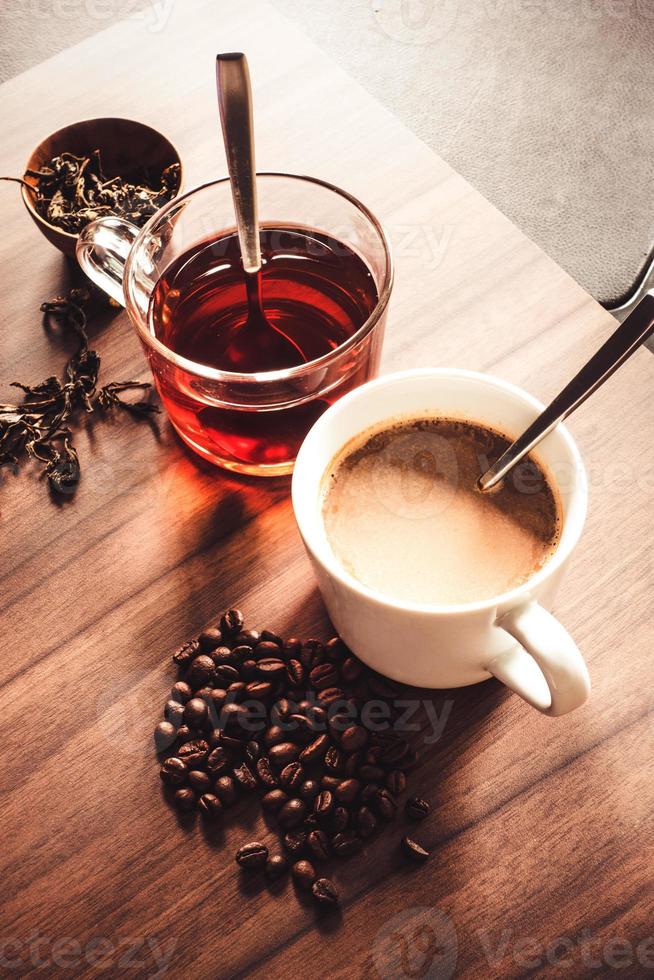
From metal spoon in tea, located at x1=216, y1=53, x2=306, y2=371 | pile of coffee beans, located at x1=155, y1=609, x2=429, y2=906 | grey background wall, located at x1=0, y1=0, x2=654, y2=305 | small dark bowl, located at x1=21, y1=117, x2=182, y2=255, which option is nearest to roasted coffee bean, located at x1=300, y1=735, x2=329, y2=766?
pile of coffee beans, located at x1=155, y1=609, x2=429, y2=906

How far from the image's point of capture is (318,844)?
78 centimetres

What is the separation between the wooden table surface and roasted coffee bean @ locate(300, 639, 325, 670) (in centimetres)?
3

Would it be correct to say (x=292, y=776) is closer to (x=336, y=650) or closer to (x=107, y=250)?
(x=336, y=650)

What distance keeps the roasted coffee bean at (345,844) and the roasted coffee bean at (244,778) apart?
87mm

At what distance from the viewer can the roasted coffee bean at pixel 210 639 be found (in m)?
0.86

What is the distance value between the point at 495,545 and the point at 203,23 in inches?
35.0

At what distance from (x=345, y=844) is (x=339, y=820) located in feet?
0.07

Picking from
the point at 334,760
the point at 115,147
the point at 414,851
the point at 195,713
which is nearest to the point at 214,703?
the point at 195,713

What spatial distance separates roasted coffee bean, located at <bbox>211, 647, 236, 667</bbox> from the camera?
855mm

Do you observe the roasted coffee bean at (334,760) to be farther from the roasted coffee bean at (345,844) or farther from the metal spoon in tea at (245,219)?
the metal spoon in tea at (245,219)

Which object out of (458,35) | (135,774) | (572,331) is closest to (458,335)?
(572,331)

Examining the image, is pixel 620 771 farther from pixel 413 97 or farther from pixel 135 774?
pixel 413 97

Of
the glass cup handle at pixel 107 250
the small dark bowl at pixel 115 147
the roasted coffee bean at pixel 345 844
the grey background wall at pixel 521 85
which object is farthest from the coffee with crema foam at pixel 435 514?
the grey background wall at pixel 521 85

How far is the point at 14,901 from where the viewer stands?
78 cm
